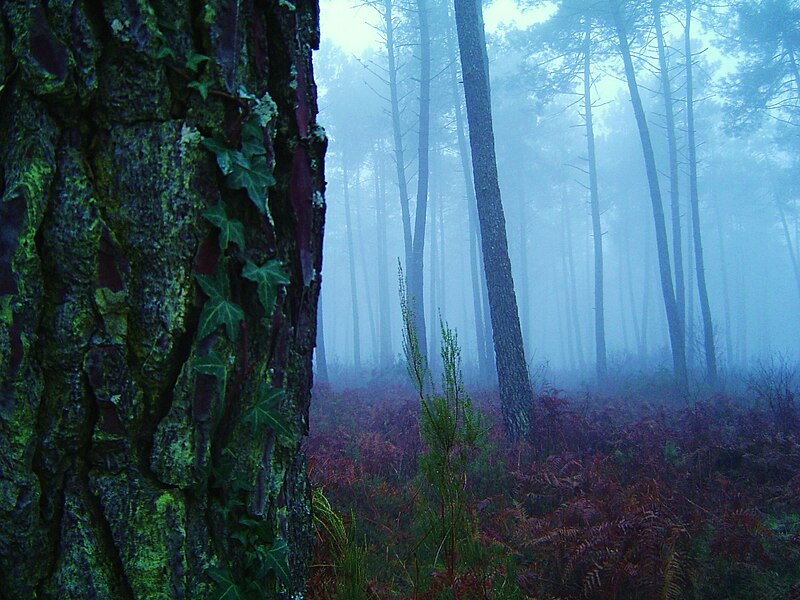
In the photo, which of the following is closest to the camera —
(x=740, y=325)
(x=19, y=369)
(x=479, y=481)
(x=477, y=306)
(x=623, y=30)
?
(x=19, y=369)

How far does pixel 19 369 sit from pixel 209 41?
3.25 ft

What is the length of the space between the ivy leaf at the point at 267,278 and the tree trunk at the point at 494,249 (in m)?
5.81

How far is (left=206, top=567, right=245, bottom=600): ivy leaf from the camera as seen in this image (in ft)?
4.57

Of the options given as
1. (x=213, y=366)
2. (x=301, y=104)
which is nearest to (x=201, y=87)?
(x=301, y=104)

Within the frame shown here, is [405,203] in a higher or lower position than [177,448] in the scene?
higher

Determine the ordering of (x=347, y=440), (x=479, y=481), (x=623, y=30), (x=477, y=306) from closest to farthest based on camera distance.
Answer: (x=479, y=481), (x=347, y=440), (x=623, y=30), (x=477, y=306)

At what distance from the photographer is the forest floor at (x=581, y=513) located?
9.84 feet

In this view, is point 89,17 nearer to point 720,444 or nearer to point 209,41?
point 209,41

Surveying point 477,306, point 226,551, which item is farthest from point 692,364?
point 226,551

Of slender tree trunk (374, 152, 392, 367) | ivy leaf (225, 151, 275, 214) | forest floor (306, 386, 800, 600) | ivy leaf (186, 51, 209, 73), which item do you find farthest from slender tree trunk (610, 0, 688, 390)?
slender tree trunk (374, 152, 392, 367)

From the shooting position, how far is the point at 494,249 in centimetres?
729

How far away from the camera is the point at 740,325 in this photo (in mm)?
38375

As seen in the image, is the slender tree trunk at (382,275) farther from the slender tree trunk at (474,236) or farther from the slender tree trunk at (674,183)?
the slender tree trunk at (674,183)

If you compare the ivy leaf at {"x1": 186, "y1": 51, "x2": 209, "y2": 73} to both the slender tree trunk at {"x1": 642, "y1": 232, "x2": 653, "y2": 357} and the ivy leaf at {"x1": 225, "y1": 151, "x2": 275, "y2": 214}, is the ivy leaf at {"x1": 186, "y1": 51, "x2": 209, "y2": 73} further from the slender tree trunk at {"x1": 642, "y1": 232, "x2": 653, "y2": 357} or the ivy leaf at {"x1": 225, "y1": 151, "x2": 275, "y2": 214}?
the slender tree trunk at {"x1": 642, "y1": 232, "x2": 653, "y2": 357}
